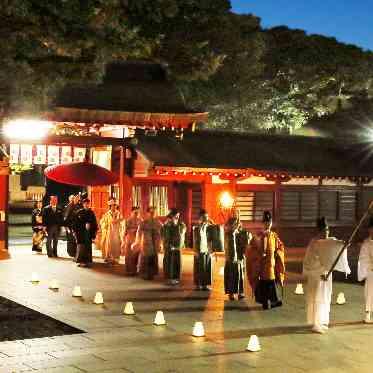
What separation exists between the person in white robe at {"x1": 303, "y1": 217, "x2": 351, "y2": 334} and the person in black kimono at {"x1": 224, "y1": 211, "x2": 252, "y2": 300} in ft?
8.99

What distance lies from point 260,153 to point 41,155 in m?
7.21

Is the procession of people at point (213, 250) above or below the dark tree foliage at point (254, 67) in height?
below

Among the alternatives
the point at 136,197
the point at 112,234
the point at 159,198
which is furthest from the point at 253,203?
the point at 112,234

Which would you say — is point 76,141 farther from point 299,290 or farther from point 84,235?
point 299,290

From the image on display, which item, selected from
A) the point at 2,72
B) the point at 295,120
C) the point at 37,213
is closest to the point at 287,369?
the point at 2,72

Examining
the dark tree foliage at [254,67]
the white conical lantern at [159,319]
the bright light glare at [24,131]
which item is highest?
the dark tree foliage at [254,67]

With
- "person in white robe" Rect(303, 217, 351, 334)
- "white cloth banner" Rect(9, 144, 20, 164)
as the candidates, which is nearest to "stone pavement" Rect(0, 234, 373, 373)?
"person in white robe" Rect(303, 217, 351, 334)

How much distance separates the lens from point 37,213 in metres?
20.0

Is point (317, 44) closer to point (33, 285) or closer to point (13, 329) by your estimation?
point (33, 285)

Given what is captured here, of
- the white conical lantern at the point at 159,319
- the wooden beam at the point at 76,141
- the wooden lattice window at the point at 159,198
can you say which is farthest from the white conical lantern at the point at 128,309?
the wooden lattice window at the point at 159,198

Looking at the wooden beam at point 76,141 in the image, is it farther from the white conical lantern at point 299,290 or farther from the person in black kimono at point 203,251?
the white conical lantern at point 299,290

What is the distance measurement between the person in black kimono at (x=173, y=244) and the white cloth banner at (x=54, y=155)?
7.15m

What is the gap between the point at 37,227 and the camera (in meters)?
20.2

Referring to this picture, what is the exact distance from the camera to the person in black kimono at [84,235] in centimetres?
1742
